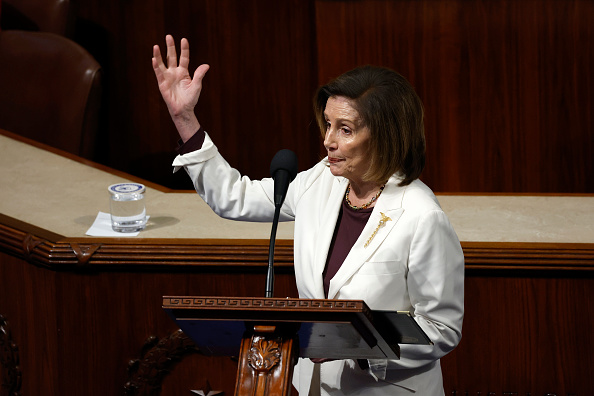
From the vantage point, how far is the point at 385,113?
6.25 ft

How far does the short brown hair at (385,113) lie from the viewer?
6.25 ft

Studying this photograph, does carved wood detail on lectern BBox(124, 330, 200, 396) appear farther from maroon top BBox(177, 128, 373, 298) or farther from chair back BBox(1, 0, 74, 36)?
chair back BBox(1, 0, 74, 36)

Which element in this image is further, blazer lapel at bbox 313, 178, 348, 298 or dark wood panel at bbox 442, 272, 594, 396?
dark wood panel at bbox 442, 272, 594, 396

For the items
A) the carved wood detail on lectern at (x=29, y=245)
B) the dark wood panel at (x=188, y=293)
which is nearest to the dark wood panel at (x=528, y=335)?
the dark wood panel at (x=188, y=293)

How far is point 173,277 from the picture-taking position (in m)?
2.64

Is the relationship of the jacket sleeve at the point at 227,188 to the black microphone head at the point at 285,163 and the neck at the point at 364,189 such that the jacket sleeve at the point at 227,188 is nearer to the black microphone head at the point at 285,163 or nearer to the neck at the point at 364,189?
the neck at the point at 364,189

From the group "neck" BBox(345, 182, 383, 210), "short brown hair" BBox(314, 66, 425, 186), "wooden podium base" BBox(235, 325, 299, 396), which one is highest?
"short brown hair" BBox(314, 66, 425, 186)

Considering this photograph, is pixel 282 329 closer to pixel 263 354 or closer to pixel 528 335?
pixel 263 354

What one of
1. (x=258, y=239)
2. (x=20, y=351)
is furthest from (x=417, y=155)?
(x=20, y=351)

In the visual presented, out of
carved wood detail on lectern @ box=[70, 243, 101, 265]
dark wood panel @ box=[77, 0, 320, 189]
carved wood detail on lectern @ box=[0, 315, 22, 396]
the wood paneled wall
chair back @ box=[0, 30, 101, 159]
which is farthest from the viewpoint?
dark wood panel @ box=[77, 0, 320, 189]

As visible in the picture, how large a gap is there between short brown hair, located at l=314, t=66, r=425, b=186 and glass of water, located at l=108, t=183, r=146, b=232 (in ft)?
3.28

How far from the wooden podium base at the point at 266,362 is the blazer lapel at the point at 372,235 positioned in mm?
324

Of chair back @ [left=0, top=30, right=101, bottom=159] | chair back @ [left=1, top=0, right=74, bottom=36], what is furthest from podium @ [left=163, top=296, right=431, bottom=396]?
chair back @ [left=1, top=0, right=74, bottom=36]

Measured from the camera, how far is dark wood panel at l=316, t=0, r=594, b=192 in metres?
3.70
